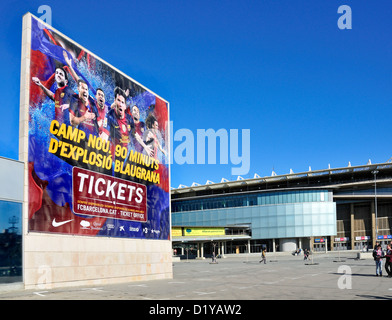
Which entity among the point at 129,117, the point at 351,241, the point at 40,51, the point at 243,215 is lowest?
the point at 351,241

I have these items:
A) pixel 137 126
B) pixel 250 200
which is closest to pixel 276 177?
pixel 250 200

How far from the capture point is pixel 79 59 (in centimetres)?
2603

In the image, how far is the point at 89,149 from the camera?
1009 inches

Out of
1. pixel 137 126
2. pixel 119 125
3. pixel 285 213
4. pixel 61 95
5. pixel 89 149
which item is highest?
pixel 61 95

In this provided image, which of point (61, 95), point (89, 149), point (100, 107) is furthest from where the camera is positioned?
point (100, 107)

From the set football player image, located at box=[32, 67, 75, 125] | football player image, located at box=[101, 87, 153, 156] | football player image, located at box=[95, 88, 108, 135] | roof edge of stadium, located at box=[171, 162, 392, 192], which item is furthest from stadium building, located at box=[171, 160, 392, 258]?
football player image, located at box=[32, 67, 75, 125]

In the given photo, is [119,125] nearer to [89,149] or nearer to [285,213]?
[89,149]

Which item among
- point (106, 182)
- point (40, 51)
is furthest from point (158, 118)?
point (40, 51)

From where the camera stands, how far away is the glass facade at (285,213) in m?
101

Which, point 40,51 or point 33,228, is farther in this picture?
point 40,51

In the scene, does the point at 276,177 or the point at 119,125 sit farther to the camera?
the point at 276,177

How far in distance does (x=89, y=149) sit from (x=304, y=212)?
83.0m
